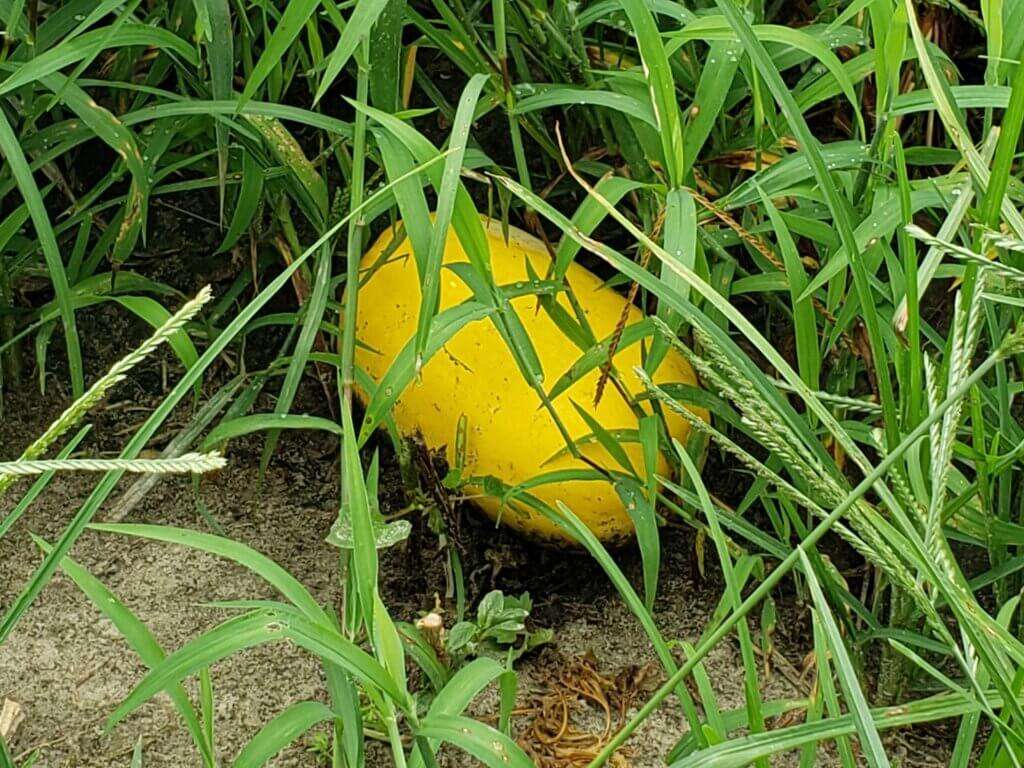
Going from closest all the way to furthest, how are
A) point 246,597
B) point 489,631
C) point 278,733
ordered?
1. point 278,733
2. point 489,631
3. point 246,597

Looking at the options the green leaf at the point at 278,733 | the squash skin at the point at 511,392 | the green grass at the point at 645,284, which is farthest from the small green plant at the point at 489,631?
the green leaf at the point at 278,733

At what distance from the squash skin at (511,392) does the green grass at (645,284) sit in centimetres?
5

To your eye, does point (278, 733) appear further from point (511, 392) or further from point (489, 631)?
point (511, 392)

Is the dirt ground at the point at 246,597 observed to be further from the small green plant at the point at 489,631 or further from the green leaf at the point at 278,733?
the green leaf at the point at 278,733

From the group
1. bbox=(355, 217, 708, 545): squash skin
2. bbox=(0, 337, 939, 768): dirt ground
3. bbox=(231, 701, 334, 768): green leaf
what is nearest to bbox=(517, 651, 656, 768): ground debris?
bbox=(0, 337, 939, 768): dirt ground

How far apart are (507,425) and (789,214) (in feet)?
1.42

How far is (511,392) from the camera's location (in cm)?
157

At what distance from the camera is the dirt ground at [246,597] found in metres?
1.38

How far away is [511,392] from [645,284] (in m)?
0.59

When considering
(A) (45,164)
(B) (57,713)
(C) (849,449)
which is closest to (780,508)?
(C) (849,449)

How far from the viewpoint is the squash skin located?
1545 mm

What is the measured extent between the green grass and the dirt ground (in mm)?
58

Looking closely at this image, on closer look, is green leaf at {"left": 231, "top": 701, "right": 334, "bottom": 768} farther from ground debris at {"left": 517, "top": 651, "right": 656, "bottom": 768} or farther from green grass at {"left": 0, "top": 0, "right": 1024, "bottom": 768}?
ground debris at {"left": 517, "top": 651, "right": 656, "bottom": 768}

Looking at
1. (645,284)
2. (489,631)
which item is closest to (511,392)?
(489,631)
